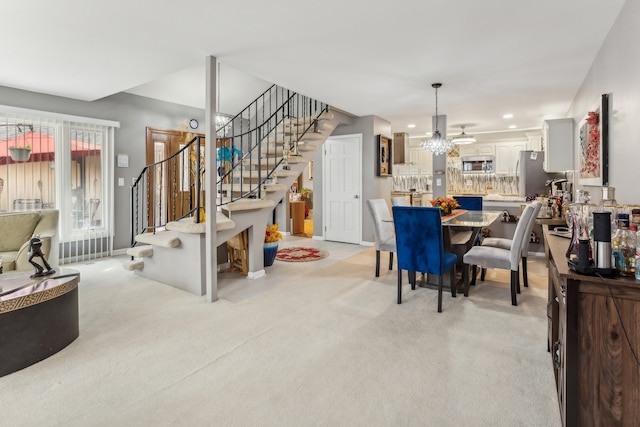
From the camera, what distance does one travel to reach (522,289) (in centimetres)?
371

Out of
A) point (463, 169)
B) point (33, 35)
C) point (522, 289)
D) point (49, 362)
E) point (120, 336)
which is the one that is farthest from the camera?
point (463, 169)

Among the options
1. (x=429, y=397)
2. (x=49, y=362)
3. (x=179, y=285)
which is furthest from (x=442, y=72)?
(x=49, y=362)

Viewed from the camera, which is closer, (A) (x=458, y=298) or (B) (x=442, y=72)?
(A) (x=458, y=298)

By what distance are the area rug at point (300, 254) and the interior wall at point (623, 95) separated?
3.68 m

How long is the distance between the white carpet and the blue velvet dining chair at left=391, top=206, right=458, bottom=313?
1.28ft

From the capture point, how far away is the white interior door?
6.45 metres

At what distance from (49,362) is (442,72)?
173 inches

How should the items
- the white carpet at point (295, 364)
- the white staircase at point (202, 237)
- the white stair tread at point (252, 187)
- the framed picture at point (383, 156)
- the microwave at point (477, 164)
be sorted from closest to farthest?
the white carpet at point (295, 364)
the white staircase at point (202, 237)
the white stair tread at point (252, 187)
the framed picture at point (383, 156)
the microwave at point (477, 164)

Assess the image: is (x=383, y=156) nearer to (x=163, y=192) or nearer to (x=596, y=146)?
(x=596, y=146)

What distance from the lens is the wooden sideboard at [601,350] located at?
1318 mm

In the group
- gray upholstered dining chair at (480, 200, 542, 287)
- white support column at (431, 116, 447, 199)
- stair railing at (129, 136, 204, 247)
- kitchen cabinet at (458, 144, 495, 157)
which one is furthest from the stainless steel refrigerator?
stair railing at (129, 136, 204, 247)

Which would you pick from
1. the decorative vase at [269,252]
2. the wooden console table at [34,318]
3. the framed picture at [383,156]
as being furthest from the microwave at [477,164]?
the wooden console table at [34,318]

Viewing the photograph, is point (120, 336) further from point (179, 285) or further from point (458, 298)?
point (458, 298)

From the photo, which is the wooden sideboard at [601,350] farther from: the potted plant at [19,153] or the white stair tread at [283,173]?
the potted plant at [19,153]
